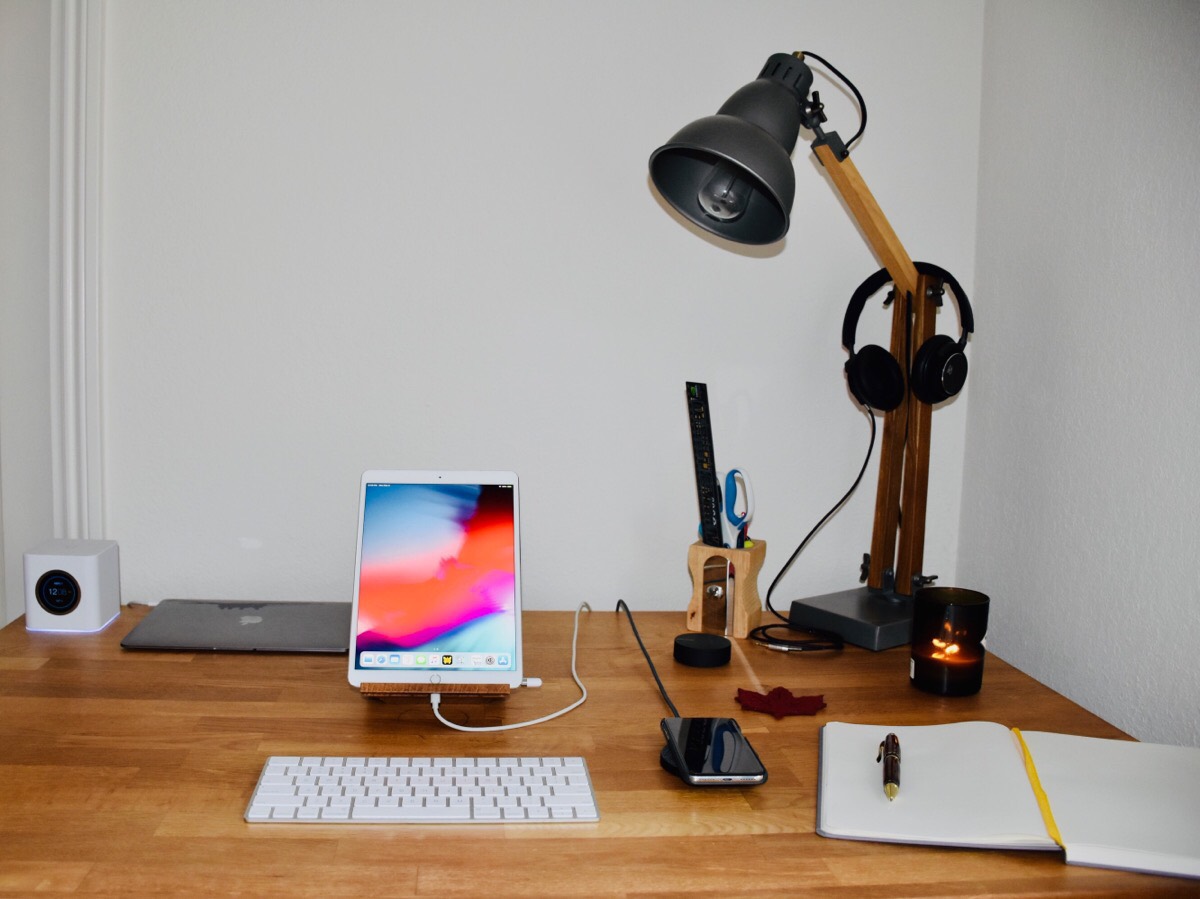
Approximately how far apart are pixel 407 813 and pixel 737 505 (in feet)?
2.13

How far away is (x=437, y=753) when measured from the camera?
0.90 metres

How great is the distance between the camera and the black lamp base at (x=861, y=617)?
4.02 feet

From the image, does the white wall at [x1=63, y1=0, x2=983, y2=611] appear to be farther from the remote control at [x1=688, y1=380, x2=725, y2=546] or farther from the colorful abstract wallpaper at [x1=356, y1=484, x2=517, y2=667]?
the colorful abstract wallpaper at [x1=356, y1=484, x2=517, y2=667]

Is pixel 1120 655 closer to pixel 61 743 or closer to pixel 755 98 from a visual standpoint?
pixel 755 98

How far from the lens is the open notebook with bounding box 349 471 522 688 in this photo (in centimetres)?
102

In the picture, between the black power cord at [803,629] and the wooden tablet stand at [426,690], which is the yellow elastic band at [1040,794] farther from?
the wooden tablet stand at [426,690]

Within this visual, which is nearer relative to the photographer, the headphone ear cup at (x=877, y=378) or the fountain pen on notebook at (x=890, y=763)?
the fountain pen on notebook at (x=890, y=763)

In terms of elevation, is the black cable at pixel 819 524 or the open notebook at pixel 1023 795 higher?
the black cable at pixel 819 524

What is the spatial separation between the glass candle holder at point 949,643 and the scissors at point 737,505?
0.26 meters

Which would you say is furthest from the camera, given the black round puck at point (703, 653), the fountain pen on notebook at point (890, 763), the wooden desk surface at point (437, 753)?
the black round puck at point (703, 653)

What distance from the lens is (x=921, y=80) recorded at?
1.38 metres

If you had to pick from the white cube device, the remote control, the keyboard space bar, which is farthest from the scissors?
the white cube device

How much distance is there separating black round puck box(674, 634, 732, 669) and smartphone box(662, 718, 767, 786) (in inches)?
7.3

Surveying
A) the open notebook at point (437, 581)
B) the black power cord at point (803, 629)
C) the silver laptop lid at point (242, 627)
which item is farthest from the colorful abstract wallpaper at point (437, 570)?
the black power cord at point (803, 629)
